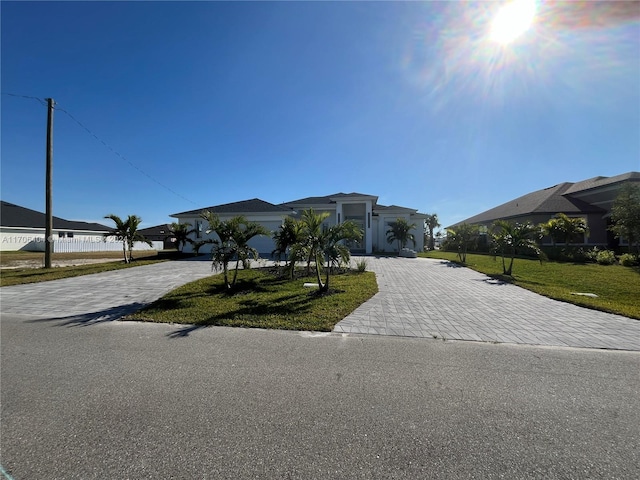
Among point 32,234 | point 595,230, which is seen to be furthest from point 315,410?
point 32,234

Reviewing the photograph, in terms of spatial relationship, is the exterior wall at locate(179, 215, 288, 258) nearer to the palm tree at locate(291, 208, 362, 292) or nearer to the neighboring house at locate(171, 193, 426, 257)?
the neighboring house at locate(171, 193, 426, 257)

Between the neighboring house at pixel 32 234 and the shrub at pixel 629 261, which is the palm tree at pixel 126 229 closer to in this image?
the neighboring house at pixel 32 234

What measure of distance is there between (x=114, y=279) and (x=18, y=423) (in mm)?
9830

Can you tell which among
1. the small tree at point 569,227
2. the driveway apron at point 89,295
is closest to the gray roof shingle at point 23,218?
the driveway apron at point 89,295

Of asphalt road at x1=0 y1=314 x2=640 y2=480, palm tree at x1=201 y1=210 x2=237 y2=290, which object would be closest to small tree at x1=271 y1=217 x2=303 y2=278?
palm tree at x1=201 y1=210 x2=237 y2=290

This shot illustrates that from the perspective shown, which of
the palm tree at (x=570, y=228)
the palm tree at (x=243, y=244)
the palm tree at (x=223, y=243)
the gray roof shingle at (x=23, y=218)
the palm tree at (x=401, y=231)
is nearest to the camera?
the palm tree at (x=223, y=243)

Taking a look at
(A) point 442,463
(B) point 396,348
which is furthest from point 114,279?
(A) point 442,463

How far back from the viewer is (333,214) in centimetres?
2495

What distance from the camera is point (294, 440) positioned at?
212 centimetres

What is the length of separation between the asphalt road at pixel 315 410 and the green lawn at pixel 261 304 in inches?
42.9

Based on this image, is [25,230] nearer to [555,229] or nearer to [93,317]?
[93,317]

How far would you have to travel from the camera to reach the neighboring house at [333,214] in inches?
867

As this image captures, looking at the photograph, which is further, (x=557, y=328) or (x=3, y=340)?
(x=557, y=328)

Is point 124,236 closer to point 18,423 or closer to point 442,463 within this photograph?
point 18,423
